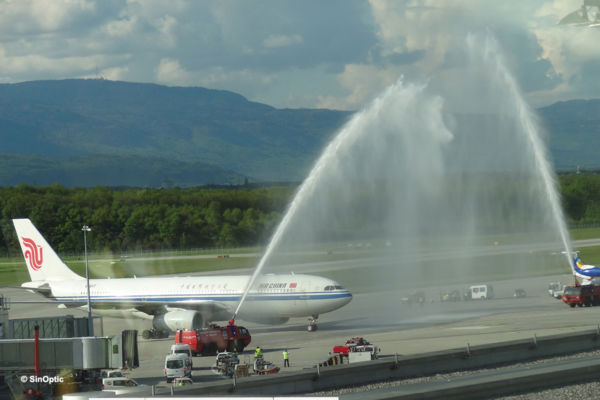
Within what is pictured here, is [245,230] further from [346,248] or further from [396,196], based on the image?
[396,196]

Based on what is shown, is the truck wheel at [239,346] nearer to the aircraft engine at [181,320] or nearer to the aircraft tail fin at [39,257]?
the aircraft engine at [181,320]

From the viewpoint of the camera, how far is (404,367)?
111ft

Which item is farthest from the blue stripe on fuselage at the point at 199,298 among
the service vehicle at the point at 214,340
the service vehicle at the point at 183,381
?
the service vehicle at the point at 183,381

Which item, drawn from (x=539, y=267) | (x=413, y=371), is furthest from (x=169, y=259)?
(x=413, y=371)

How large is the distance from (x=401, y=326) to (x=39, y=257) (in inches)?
1403

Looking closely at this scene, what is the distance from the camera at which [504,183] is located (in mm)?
120000

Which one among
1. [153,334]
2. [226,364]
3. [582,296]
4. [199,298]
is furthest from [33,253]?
[582,296]

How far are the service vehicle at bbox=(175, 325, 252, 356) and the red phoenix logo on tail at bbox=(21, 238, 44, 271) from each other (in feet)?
91.9

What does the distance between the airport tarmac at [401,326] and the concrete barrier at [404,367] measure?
378 inches

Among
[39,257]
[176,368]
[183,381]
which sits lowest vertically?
[183,381]

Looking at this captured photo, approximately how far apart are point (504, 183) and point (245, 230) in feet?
215

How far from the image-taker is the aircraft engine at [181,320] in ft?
202

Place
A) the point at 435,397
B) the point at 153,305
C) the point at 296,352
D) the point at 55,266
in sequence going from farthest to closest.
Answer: the point at 55,266 < the point at 153,305 < the point at 296,352 < the point at 435,397

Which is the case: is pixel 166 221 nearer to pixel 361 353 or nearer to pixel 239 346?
pixel 239 346
